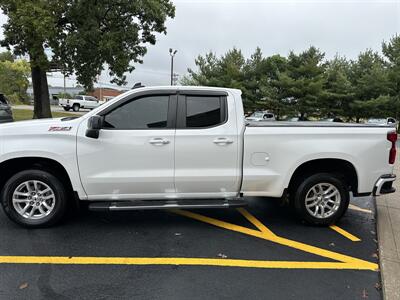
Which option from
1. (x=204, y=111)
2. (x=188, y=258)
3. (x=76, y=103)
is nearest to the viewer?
(x=188, y=258)

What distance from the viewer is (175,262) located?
13.5 feet

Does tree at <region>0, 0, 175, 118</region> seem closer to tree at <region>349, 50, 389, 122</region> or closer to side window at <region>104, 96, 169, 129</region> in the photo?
side window at <region>104, 96, 169, 129</region>

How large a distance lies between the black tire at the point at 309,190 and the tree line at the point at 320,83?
30518mm

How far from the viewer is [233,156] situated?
4934mm

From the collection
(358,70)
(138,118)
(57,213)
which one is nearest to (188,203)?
(138,118)

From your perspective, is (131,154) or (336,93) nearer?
(131,154)

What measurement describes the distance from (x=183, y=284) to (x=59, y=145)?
2280 mm

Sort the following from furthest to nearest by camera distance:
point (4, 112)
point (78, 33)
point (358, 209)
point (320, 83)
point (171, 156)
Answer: point (320, 83) < point (78, 33) < point (4, 112) < point (358, 209) < point (171, 156)

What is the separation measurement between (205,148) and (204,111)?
502 mm

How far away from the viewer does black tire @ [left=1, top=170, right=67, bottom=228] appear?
480cm

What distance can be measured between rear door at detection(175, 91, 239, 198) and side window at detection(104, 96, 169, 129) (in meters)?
0.22

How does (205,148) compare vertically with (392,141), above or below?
below

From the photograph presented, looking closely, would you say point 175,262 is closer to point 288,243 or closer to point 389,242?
point 288,243

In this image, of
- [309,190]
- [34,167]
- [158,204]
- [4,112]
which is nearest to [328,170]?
[309,190]
